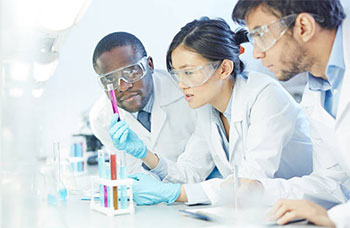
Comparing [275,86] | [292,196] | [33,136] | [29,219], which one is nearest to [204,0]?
[275,86]

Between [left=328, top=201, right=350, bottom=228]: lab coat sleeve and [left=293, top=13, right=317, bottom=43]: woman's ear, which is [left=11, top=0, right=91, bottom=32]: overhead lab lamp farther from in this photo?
[left=328, top=201, right=350, bottom=228]: lab coat sleeve

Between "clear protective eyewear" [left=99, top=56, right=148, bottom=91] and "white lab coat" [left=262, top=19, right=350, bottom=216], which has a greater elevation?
"clear protective eyewear" [left=99, top=56, right=148, bottom=91]

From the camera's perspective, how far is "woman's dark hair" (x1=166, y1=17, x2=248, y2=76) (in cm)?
165

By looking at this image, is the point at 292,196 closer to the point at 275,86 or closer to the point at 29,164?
the point at 275,86

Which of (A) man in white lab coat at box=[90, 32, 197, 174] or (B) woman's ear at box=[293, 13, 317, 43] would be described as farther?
(A) man in white lab coat at box=[90, 32, 197, 174]

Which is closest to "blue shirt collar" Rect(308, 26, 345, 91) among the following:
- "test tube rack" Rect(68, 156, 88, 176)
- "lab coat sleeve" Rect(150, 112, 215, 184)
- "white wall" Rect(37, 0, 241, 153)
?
"white wall" Rect(37, 0, 241, 153)

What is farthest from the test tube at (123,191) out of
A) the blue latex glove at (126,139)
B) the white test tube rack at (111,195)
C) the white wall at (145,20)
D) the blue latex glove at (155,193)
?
the white wall at (145,20)

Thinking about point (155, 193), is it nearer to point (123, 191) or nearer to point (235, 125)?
point (123, 191)

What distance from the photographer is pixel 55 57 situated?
165cm

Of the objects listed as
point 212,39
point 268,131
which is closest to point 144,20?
point 212,39

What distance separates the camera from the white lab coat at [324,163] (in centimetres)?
142

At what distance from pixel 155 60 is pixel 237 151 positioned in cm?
49

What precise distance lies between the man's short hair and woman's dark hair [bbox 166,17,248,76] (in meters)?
0.17

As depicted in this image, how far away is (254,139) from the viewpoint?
64.9 inches
